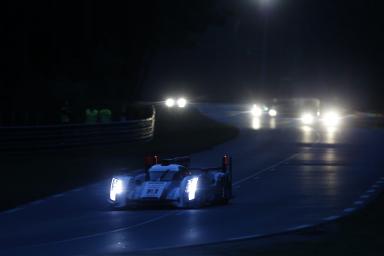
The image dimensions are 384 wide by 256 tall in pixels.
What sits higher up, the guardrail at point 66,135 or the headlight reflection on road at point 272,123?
the guardrail at point 66,135

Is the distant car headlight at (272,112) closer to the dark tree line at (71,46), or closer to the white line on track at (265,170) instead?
the dark tree line at (71,46)

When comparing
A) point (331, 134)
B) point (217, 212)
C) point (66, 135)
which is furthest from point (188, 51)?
point (217, 212)

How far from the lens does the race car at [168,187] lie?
18.0 m

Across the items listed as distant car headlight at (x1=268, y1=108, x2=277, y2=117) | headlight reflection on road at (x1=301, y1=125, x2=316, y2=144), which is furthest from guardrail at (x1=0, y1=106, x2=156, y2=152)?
distant car headlight at (x1=268, y1=108, x2=277, y2=117)

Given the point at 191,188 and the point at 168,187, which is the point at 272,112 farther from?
the point at 168,187

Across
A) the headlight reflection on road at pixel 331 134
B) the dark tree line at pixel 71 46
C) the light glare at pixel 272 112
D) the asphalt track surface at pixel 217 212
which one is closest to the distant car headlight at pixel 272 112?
the light glare at pixel 272 112

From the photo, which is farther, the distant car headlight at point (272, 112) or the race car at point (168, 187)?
the distant car headlight at point (272, 112)

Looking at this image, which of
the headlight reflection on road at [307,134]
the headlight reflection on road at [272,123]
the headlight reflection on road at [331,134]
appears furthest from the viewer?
the headlight reflection on road at [272,123]

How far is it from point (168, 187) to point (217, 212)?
0.95 metres

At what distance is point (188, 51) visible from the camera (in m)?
115

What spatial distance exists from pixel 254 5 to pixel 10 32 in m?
83.6

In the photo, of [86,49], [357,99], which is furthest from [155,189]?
[357,99]

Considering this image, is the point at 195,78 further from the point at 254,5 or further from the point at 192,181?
the point at 192,181

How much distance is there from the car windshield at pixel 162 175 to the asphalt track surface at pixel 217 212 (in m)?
0.55
